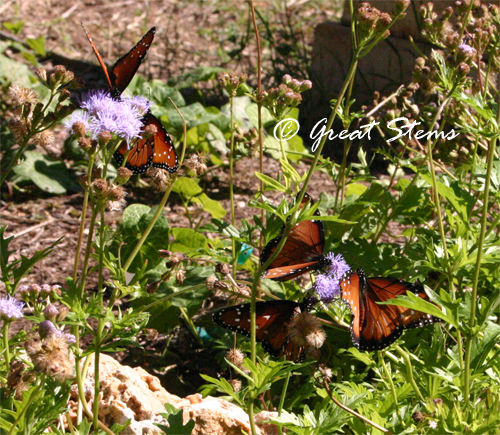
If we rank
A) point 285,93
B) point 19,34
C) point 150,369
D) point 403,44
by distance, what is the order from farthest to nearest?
1. point 19,34
2. point 403,44
3. point 150,369
4. point 285,93

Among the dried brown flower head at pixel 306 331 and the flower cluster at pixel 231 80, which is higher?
the flower cluster at pixel 231 80

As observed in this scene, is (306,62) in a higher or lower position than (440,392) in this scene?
lower

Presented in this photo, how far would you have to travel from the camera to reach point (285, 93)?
238cm

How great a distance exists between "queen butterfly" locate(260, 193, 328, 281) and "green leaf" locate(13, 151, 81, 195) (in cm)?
282

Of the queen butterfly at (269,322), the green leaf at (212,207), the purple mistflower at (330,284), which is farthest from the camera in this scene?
the green leaf at (212,207)

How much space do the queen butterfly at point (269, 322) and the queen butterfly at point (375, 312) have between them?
21cm

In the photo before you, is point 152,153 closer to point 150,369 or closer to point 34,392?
point 150,369

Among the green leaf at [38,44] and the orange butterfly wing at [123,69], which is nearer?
the orange butterfly wing at [123,69]

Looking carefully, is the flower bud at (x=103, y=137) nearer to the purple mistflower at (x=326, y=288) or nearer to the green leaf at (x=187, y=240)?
the purple mistflower at (x=326, y=288)

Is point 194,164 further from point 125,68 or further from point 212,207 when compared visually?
point 212,207

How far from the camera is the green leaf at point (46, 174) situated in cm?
470

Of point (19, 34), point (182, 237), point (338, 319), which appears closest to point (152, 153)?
point (182, 237)

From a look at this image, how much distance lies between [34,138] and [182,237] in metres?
1.23

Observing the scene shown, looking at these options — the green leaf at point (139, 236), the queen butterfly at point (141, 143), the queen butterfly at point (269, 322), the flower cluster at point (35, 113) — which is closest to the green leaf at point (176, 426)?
the queen butterfly at point (269, 322)
